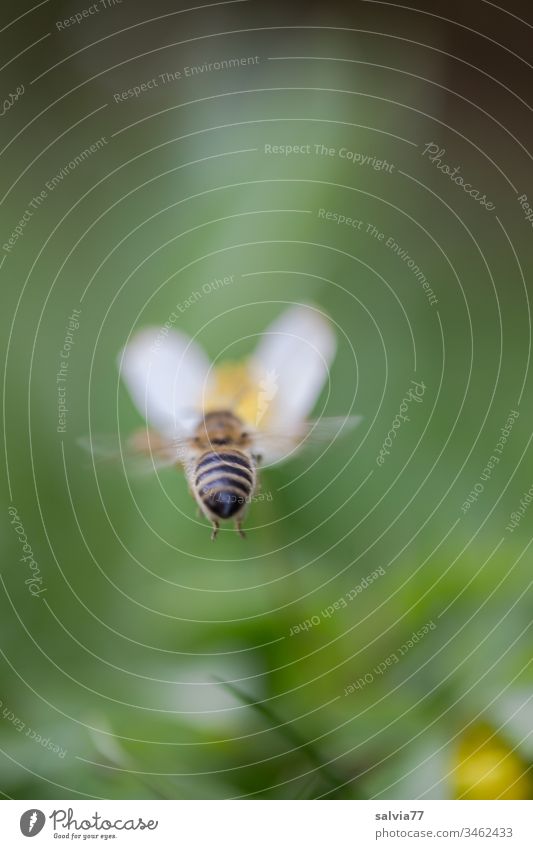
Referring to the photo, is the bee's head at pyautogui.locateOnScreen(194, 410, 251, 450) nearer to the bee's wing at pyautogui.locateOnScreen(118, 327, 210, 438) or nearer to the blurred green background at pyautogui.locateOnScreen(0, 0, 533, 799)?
the bee's wing at pyautogui.locateOnScreen(118, 327, 210, 438)

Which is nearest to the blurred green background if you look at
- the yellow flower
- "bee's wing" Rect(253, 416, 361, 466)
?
the yellow flower

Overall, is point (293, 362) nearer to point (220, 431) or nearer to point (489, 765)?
point (220, 431)

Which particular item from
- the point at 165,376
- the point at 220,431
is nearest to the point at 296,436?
the point at 220,431

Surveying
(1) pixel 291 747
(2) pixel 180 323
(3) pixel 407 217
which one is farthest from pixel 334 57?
(1) pixel 291 747

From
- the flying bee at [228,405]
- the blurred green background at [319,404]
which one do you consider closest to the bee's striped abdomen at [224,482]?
the flying bee at [228,405]

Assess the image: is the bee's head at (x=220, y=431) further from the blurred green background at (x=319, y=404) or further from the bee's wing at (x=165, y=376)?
the blurred green background at (x=319, y=404)
